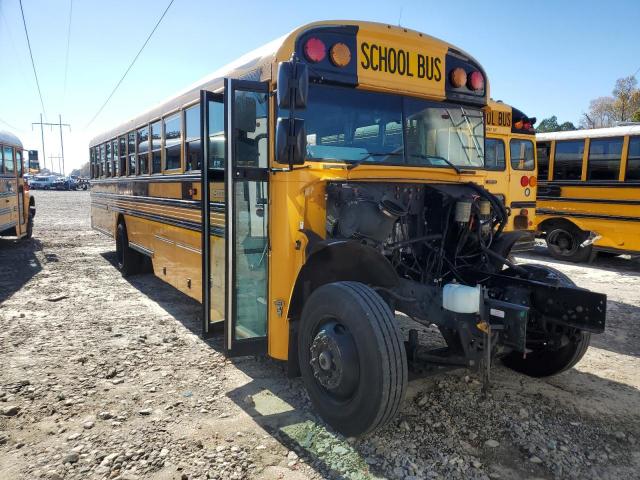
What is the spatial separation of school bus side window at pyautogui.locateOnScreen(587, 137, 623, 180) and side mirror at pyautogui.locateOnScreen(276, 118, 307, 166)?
25.4ft

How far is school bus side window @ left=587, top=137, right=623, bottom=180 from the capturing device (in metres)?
8.54

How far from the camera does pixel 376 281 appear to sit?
310 centimetres

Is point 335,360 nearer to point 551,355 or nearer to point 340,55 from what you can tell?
point 551,355

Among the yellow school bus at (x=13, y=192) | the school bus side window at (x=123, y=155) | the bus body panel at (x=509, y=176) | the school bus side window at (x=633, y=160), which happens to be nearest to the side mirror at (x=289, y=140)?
the school bus side window at (x=123, y=155)

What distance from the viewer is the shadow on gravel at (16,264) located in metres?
6.70

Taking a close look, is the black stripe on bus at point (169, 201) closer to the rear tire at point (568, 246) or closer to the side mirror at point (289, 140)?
the side mirror at point (289, 140)

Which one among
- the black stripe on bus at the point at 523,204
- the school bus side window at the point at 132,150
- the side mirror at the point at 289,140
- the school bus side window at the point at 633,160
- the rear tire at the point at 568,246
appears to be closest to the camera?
the side mirror at the point at 289,140

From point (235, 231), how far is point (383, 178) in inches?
42.2

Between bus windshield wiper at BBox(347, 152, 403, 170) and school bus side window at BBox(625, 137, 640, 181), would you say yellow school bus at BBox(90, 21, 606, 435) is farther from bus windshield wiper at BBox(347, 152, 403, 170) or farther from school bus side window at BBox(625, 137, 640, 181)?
school bus side window at BBox(625, 137, 640, 181)

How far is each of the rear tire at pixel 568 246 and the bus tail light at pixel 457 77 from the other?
21.6 feet

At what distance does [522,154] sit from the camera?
8.96m

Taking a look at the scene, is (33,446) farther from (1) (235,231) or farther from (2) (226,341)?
(1) (235,231)

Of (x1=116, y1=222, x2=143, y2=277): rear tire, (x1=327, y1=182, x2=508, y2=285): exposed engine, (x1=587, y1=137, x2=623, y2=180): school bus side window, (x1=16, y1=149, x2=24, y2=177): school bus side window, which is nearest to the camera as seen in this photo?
(x1=327, y1=182, x2=508, y2=285): exposed engine

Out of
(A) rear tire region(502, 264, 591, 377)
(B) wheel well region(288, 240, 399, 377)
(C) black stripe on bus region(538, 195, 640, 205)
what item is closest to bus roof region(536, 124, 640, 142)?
(C) black stripe on bus region(538, 195, 640, 205)
